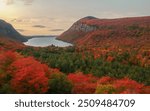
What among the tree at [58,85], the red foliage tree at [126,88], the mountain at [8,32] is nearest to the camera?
the red foliage tree at [126,88]

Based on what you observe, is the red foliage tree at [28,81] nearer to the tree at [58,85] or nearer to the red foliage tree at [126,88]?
the tree at [58,85]

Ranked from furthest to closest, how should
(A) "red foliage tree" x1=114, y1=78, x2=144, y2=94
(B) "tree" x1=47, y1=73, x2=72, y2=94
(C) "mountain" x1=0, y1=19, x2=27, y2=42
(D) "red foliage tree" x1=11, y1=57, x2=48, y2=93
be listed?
(C) "mountain" x1=0, y1=19, x2=27, y2=42 < (B) "tree" x1=47, y1=73, x2=72, y2=94 < (A) "red foliage tree" x1=114, y1=78, x2=144, y2=94 < (D) "red foliage tree" x1=11, y1=57, x2=48, y2=93

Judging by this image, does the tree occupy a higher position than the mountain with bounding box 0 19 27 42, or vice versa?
the tree

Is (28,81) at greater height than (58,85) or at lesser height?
greater

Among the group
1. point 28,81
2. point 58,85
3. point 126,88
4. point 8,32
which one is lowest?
point 8,32

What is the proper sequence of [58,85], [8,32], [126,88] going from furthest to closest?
[8,32] → [126,88] → [58,85]

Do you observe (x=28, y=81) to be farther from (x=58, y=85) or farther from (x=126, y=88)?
(x=126, y=88)

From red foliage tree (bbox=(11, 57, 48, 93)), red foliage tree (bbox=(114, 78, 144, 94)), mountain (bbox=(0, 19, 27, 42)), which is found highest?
red foliage tree (bbox=(11, 57, 48, 93))

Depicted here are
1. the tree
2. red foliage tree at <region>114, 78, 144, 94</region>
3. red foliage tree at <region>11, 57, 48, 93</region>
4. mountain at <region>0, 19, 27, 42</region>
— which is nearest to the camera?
red foliage tree at <region>11, 57, 48, 93</region>

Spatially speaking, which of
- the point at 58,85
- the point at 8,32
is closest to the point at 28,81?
the point at 58,85

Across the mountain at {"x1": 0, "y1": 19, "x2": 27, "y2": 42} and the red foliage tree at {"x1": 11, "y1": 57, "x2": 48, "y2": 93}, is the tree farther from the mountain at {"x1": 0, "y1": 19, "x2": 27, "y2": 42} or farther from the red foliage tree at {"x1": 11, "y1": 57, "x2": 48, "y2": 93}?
the mountain at {"x1": 0, "y1": 19, "x2": 27, "y2": 42}

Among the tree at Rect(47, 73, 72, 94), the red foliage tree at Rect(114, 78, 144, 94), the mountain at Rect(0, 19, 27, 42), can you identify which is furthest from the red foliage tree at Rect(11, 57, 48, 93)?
the mountain at Rect(0, 19, 27, 42)

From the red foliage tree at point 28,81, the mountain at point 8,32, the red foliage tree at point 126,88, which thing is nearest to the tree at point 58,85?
the red foliage tree at point 28,81

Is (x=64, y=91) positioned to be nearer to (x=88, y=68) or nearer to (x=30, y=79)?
(x=30, y=79)
